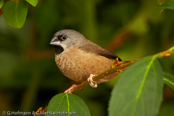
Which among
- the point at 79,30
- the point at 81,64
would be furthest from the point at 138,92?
the point at 79,30

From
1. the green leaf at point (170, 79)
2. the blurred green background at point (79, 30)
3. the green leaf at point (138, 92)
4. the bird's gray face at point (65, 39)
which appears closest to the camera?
the green leaf at point (138, 92)

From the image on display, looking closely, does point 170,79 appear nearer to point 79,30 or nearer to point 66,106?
point 66,106

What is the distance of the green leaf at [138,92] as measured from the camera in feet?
3.90

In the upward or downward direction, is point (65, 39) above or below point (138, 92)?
above

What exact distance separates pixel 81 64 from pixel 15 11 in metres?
0.72

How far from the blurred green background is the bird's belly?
805 millimetres

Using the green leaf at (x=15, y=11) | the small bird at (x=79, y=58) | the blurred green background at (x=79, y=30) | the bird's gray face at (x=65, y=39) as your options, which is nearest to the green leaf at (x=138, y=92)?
the green leaf at (x=15, y=11)

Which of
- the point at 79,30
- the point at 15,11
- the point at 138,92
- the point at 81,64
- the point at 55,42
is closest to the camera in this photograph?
the point at 138,92

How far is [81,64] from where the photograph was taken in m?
2.30

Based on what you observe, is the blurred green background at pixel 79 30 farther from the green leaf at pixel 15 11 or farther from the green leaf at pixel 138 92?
the green leaf at pixel 138 92

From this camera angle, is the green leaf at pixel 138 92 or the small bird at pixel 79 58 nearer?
the green leaf at pixel 138 92

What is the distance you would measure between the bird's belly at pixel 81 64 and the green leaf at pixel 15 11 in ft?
2.23

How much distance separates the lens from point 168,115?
10.3 feet

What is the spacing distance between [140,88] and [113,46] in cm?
208
